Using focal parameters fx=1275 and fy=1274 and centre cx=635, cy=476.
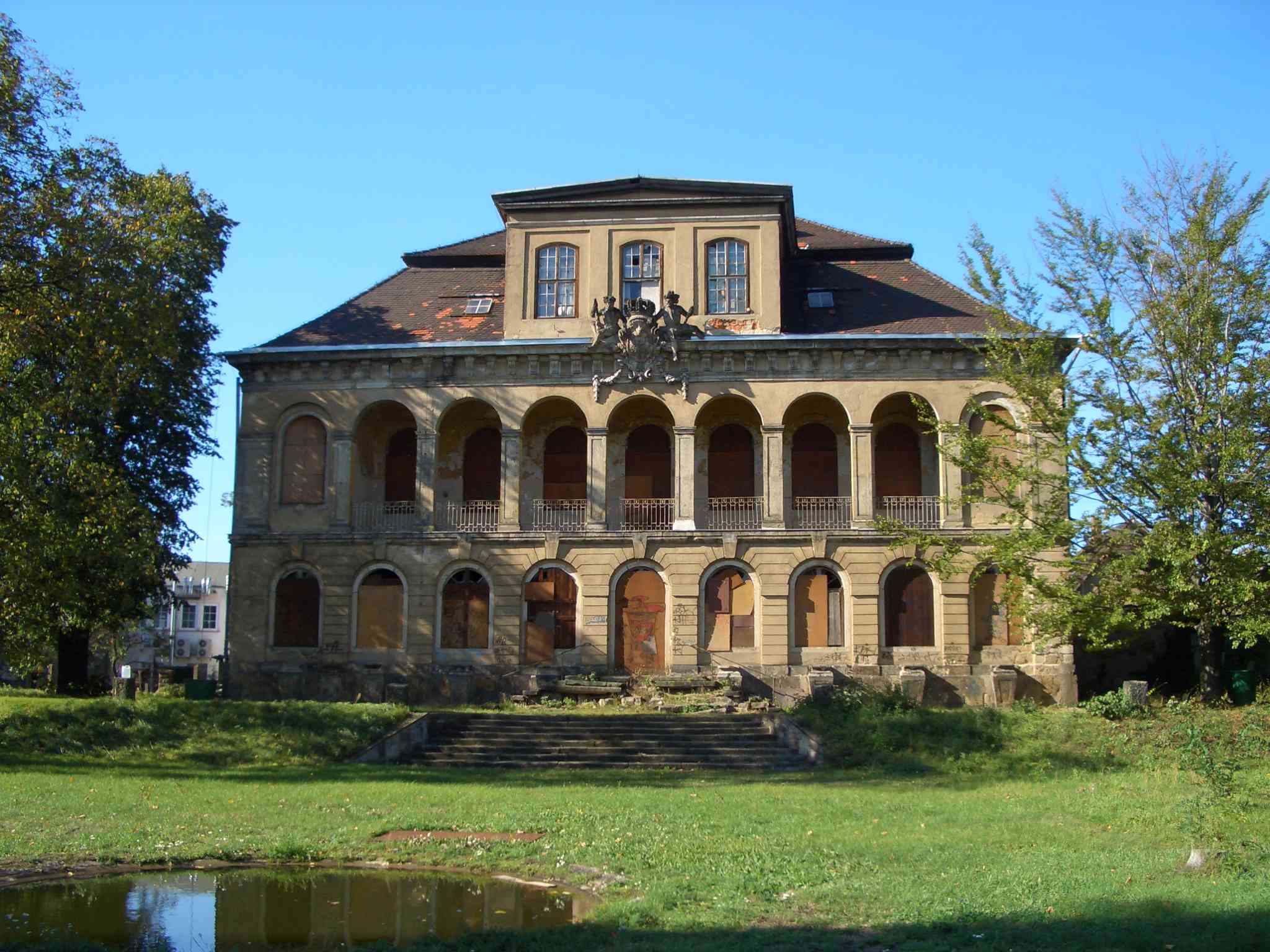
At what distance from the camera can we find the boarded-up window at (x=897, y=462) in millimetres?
36906

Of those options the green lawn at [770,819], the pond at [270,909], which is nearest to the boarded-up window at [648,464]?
the green lawn at [770,819]

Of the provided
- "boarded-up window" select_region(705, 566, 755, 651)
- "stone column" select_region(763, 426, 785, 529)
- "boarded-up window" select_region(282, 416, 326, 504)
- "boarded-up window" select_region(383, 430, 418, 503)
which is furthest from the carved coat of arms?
"boarded-up window" select_region(282, 416, 326, 504)

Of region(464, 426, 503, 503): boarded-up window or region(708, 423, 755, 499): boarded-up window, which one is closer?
region(708, 423, 755, 499): boarded-up window

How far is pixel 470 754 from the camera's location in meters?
26.0

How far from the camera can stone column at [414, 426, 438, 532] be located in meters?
36.6

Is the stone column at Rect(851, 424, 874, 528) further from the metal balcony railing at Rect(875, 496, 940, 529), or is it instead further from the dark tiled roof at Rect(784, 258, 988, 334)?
the dark tiled roof at Rect(784, 258, 988, 334)

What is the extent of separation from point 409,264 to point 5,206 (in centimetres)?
1926

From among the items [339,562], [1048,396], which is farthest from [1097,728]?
[339,562]

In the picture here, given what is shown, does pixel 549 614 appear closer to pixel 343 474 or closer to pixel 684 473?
pixel 684 473

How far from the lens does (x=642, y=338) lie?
36062 mm

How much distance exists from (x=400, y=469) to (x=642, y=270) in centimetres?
945

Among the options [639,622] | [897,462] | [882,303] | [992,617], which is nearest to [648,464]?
[639,622]

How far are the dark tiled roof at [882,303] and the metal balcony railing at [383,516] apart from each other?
12272mm

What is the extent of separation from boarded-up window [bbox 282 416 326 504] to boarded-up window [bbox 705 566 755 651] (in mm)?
11607
